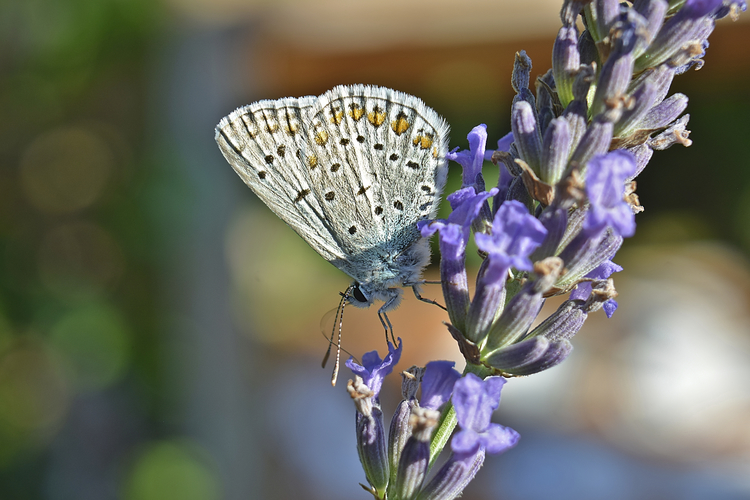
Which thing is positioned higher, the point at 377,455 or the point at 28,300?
the point at 377,455

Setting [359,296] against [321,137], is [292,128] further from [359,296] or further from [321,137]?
[359,296]

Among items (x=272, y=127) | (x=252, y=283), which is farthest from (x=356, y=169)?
(x=252, y=283)

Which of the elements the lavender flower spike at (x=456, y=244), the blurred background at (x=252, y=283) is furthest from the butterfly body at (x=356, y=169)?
the blurred background at (x=252, y=283)

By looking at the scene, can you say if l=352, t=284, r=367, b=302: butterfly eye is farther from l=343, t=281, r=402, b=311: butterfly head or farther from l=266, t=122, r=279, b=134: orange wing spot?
l=266, t=122, r=279, b=134: orange wing spot

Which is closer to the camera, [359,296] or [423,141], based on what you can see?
[423,141]

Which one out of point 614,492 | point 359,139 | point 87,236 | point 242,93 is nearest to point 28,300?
point 87,236

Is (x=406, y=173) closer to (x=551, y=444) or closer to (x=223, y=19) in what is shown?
(x=551, y=444)

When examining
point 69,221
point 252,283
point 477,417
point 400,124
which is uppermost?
point 400,124
